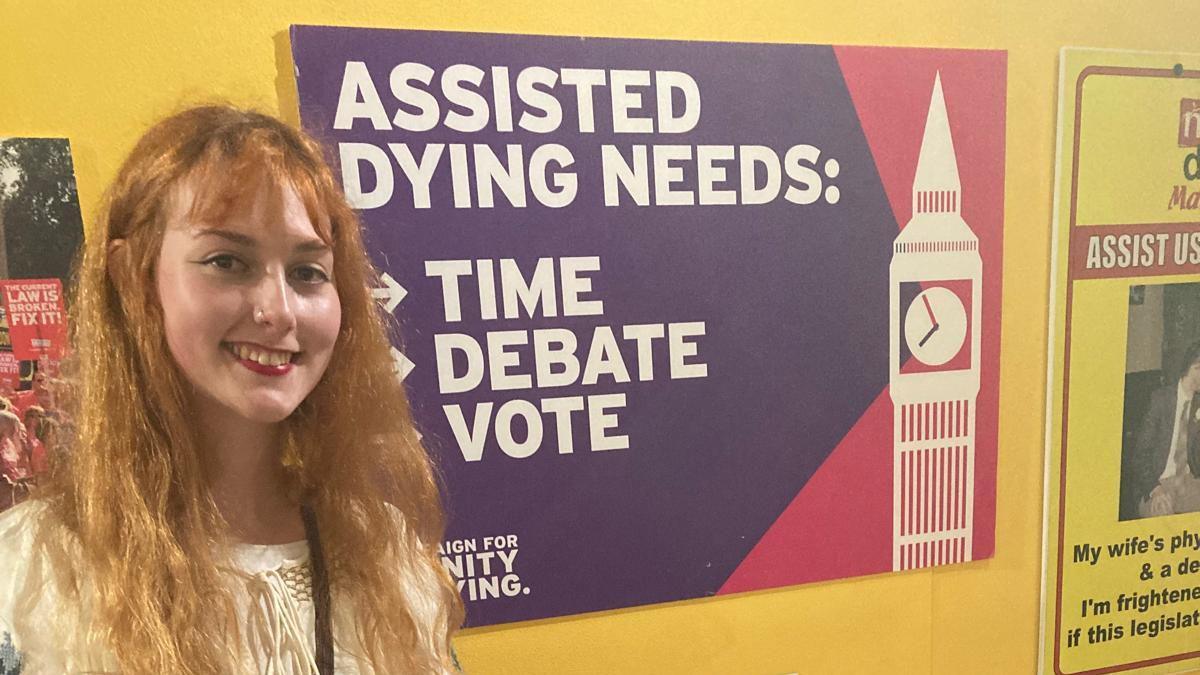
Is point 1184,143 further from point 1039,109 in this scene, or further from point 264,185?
point 264,185

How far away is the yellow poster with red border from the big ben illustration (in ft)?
0.50

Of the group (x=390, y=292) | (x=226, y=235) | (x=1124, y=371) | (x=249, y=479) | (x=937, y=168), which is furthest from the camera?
(x=1124, y=371)

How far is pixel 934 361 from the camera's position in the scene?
41.0 inches

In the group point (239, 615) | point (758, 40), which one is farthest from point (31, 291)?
point (758, 40)

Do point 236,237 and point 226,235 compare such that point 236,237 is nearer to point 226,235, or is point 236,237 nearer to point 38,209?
point 226,235

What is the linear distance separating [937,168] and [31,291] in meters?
1.16

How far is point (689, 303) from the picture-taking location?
964 mm

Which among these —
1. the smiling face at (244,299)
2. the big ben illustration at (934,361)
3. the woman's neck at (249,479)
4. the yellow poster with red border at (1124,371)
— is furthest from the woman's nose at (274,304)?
the yellow poster with red border at (1124,371)

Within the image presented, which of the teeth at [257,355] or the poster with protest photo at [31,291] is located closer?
the teeth at [257,355]

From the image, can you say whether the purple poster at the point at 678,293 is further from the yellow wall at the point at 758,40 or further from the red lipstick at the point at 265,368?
the red lipstick at the point at 265,368

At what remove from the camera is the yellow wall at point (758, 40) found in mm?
805

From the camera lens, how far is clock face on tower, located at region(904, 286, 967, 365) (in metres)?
1.03

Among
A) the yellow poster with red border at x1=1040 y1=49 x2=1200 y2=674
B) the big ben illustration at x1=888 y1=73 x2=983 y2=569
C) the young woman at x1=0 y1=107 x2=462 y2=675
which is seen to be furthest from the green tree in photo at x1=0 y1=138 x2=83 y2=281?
the yellow poster with red border at x1=1040 y1=49 x2=1200 y2=674

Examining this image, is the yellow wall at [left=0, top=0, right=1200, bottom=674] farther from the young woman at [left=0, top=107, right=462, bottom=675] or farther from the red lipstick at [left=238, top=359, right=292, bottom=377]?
the red lipstick at [left=238, top=359, right=292, bottom=377]
